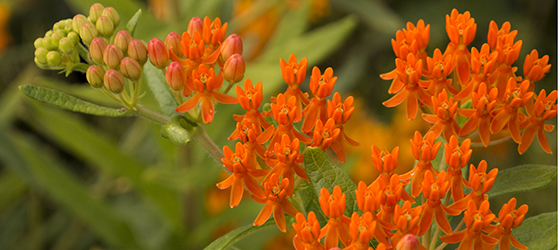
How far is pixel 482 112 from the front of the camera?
1.29 metres

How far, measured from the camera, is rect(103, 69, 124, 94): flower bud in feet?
4.46

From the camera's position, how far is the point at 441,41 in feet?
14.3

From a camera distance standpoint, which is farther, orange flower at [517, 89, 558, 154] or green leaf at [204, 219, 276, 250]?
orange flower at [517, 89, 558, 154]

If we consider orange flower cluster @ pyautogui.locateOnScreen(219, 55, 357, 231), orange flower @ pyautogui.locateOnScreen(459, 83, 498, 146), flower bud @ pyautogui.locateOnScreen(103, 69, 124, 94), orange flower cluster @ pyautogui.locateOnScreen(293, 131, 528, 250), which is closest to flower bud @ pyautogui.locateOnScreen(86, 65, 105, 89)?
flower bud @ pyautogui.locateOnScreen(103, 69, 124, 94)

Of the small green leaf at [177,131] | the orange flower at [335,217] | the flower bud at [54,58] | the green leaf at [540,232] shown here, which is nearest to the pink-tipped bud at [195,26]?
the small green leaf at [177,131]

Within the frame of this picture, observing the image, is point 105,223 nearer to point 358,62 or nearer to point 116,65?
point 116,65

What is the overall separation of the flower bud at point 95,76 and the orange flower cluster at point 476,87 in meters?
0.79

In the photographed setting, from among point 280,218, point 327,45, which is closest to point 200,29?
point 280,218

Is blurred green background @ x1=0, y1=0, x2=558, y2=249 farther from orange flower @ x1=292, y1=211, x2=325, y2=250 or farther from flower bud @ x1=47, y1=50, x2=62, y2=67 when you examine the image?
orange flower @ x1=292, y1=211, x2=325, y2=250

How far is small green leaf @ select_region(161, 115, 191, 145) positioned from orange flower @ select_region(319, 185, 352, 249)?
14.4 inches

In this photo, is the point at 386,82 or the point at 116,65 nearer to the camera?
the point at 116,65

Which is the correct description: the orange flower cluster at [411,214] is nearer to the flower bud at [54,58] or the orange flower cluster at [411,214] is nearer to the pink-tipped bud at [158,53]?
the pink-tipped bud at [158,53]

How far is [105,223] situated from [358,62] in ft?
7.66

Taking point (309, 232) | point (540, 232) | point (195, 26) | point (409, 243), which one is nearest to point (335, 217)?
point (309, 232)
